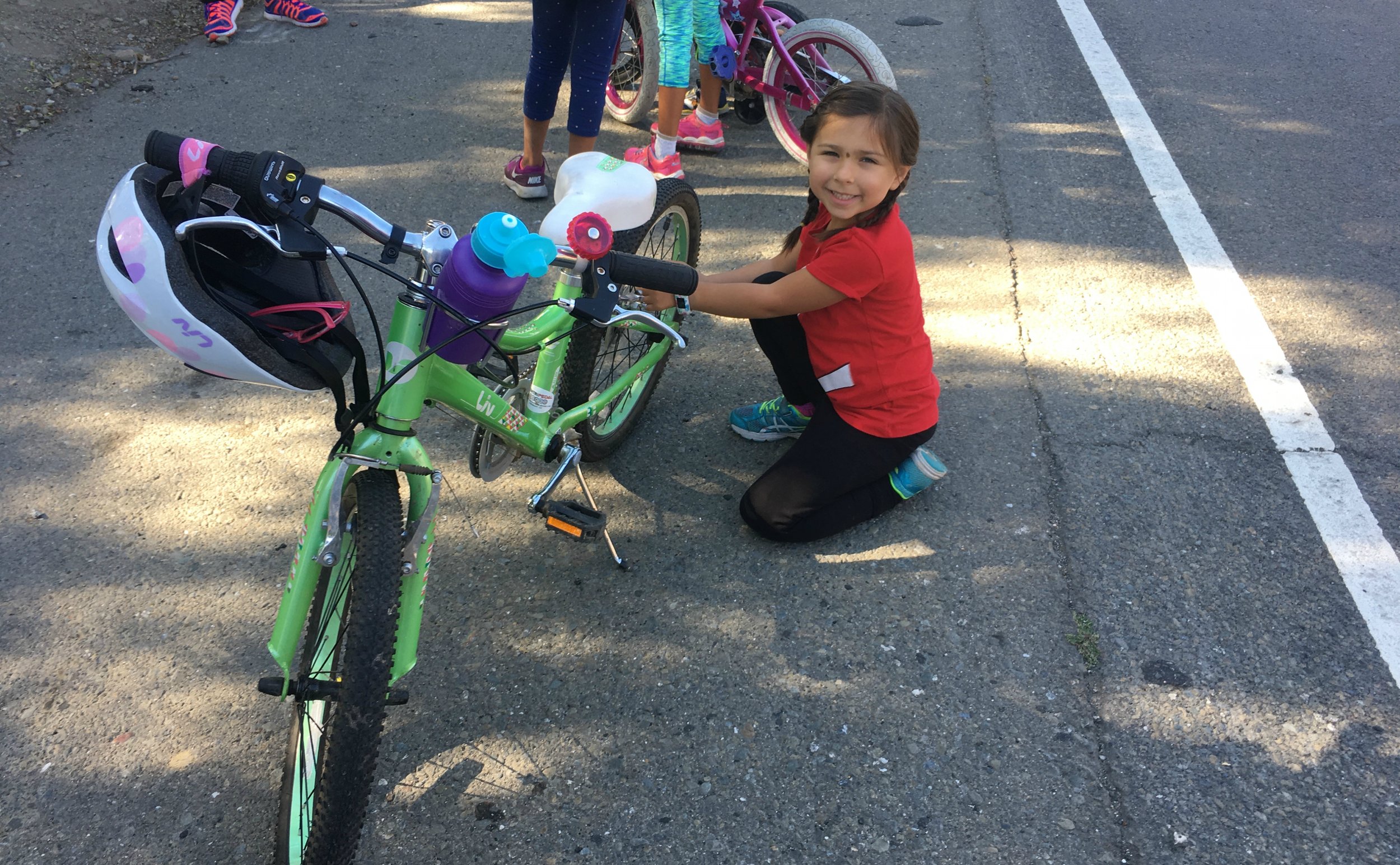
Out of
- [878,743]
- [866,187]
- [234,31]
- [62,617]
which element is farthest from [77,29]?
[878,743]

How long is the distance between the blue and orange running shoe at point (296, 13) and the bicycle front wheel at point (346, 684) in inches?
204

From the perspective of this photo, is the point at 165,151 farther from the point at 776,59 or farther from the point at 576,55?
the point at 776,59

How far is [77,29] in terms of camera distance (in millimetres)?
5629

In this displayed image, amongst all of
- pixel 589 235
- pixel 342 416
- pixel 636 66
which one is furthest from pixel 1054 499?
pixel 636 66

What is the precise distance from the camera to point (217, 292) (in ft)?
5.33

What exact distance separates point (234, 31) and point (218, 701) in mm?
4935

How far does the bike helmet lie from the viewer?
1.55 m

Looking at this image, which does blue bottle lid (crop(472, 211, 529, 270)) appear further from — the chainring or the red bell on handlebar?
the chainring

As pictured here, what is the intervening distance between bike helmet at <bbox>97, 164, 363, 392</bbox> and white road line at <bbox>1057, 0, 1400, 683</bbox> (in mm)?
2726

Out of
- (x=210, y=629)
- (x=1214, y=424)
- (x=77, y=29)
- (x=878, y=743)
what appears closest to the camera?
(x=878, y=743)

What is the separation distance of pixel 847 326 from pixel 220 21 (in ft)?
16.1

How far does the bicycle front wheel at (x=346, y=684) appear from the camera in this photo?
1808mm

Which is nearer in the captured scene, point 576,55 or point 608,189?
point 608,189

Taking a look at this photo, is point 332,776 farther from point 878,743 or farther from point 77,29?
point 77,29
